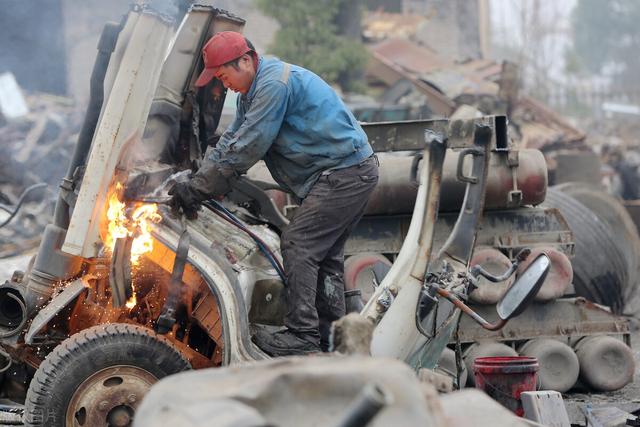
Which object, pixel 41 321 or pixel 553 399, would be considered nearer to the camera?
pixel 553 399

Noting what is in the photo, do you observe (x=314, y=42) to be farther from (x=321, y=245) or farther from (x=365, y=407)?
(x=365, y=407)

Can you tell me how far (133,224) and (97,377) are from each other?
30.7 inches

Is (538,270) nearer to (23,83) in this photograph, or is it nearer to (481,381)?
(481,381)

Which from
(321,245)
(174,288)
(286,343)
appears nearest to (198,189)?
(174,288)

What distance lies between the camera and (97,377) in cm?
448

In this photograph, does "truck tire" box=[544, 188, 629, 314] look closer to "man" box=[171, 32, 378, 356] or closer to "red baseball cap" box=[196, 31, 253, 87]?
"man" box=[171, 32, 378, 356]

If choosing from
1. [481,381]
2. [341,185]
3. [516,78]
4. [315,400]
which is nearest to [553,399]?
[481,381]

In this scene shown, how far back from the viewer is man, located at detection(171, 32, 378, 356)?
493 cm

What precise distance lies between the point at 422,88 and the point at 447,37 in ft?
47.0

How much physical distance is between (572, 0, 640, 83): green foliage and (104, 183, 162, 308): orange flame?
5264 centimetres

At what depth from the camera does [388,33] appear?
2808cm

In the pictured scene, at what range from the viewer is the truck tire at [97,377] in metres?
4.40

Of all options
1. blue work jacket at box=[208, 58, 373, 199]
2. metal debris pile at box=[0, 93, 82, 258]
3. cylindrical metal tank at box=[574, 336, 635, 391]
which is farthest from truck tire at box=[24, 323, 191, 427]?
metal debris pile at box=[0, 93, 82, 258]

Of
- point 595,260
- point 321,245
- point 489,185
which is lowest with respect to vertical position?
point 321,245
